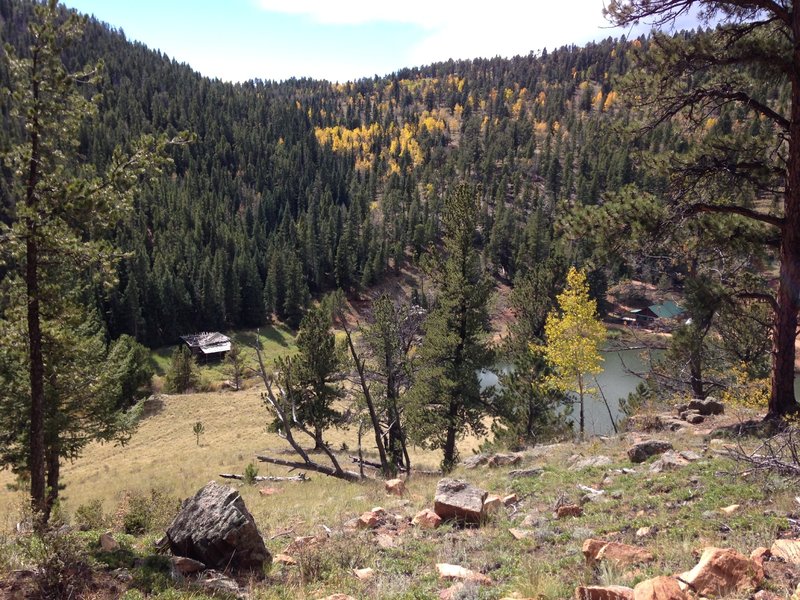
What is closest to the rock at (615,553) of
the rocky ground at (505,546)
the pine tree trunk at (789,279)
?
the rocky ground at (505,546)

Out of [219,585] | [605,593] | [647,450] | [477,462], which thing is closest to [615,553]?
[605,593]

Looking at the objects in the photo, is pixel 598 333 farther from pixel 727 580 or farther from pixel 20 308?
pixel 20 308

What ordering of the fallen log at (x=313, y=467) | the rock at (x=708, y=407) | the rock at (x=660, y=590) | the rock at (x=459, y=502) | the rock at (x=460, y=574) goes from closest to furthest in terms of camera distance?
the rock at (x=660, y=590) < the rock at (x=460, y=574) < the rock at (x=459, y=502) < the fallen log at (x=313, y=467) < the rock at (x=708, y=407)

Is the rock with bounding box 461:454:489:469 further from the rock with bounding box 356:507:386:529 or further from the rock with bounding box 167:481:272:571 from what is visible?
the rock with bounding box 167:481:272:571

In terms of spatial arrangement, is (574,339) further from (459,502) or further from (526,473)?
(459,502)

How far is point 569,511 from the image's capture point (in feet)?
23.6

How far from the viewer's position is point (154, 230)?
92500mm

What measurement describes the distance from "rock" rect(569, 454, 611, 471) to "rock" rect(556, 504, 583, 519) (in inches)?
119

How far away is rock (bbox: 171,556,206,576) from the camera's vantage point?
19.2ft

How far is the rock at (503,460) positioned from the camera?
42.6ft

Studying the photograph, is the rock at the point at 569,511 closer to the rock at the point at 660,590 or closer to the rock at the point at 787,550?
the rock at the point at 787,550

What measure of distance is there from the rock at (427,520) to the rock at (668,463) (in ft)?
13.2

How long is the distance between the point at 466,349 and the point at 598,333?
29.1 ft

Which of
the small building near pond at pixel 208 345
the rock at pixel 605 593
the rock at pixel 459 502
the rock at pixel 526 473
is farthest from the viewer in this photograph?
the small building near pond at pixel 208 345
